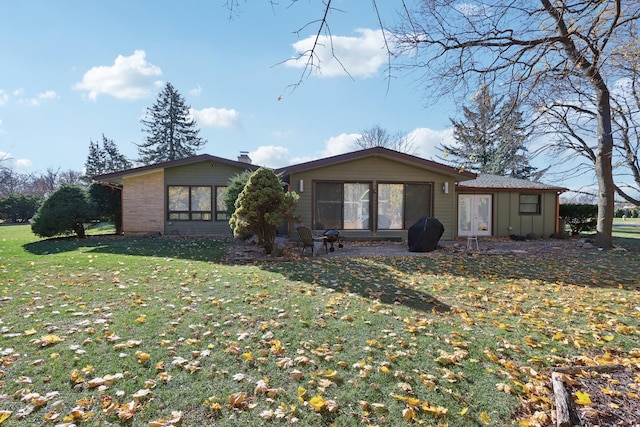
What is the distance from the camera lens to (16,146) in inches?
1258

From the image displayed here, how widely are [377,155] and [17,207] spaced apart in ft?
96.6

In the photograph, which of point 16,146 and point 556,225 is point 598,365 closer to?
point 556,225

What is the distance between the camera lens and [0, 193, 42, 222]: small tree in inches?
1040

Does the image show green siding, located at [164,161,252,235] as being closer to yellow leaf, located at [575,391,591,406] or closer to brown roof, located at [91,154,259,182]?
brown roof, located at [91,154,259,182]

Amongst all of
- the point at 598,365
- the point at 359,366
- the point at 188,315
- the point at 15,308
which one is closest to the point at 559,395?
the point at 598,365

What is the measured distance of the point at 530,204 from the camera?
52.8 ft

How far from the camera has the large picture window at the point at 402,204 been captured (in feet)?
44.1

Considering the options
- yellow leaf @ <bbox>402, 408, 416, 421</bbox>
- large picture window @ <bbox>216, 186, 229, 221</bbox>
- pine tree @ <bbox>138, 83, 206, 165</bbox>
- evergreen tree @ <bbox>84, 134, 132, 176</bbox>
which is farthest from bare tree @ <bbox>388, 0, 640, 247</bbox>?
evergreen tree @ <bbox>84, 134, 132, 176</bbox>

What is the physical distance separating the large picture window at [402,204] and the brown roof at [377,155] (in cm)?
91

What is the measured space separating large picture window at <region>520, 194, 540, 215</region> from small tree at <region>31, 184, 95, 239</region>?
18969 millimetres

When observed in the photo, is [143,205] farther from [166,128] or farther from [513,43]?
[166,128]

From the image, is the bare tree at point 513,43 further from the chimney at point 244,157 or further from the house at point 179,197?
the chimney at point 244,157

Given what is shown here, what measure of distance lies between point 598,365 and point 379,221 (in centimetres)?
1051

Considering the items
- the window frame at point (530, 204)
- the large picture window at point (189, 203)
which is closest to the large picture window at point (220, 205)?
the large picture window at point (189, 203)
